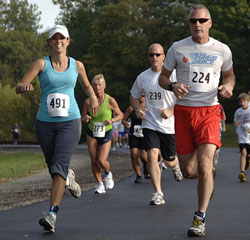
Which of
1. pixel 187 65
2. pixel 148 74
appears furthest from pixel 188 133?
pixel 148 74

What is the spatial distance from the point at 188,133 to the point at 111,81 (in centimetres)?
5835

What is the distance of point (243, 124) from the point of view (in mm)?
16156

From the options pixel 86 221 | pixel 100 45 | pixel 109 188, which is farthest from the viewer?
pixel 100 45

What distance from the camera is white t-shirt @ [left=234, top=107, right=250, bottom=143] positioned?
1603 cm

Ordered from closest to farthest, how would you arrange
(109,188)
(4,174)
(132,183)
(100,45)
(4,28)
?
1. (109,188)
2. (132,183)
3. (4,174)
4. (100,45)
5. (4,28)

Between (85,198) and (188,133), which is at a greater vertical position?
(188,133)

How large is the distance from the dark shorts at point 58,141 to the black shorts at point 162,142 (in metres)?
2.69

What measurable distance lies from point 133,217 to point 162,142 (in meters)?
2.58

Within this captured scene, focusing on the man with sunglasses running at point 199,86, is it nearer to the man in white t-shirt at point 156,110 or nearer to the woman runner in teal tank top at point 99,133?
the man in white t-shirt at point 156,110

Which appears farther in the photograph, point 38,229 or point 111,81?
point 111,81

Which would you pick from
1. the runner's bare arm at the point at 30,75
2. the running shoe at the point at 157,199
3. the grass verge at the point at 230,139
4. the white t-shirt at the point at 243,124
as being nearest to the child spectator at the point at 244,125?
the white t-shirt at the point at 243,124

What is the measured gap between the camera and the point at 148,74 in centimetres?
1151

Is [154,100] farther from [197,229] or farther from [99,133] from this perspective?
[197,229]

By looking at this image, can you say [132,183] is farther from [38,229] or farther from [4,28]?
[4,28]
